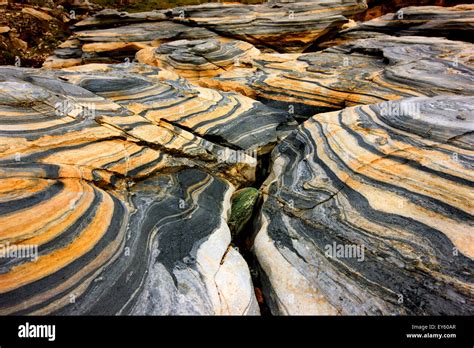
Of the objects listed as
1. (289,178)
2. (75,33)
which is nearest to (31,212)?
(289,178)

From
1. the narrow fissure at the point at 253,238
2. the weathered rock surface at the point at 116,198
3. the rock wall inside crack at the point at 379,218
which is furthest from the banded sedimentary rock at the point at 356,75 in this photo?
the narrow fissure at the point at 253,238

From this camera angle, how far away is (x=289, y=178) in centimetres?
922

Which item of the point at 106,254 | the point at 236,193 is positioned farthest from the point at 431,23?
the point at 106,254

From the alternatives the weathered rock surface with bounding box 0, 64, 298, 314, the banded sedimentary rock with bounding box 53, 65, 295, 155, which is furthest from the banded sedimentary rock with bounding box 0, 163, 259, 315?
the banded sedimentary rock with bounding box 53, 65, 295, 155

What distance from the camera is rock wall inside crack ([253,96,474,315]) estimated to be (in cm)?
573

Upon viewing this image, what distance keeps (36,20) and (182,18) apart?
2001 cm

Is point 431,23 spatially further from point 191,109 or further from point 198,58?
point 191,109

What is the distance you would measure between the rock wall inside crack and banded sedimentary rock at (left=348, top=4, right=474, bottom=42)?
35.0 ft

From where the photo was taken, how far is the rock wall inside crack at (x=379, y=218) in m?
5.73

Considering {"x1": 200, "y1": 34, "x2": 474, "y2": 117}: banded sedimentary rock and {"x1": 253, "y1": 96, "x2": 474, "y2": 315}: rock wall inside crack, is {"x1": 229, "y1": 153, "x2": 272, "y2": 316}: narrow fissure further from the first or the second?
{"x1": 200, "y1": 34, "x2": 474, "y2": 117}: banded sedimentary rock

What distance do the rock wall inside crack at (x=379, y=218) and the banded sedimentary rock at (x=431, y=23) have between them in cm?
1065

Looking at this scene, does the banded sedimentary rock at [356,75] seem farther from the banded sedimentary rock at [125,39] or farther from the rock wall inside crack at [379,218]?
the banded sedimentary rock at [125,39]

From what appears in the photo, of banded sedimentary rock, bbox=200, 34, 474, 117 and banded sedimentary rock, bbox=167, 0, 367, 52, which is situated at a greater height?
banded sedimentary rock, bbox=167, 0, 367, 52
